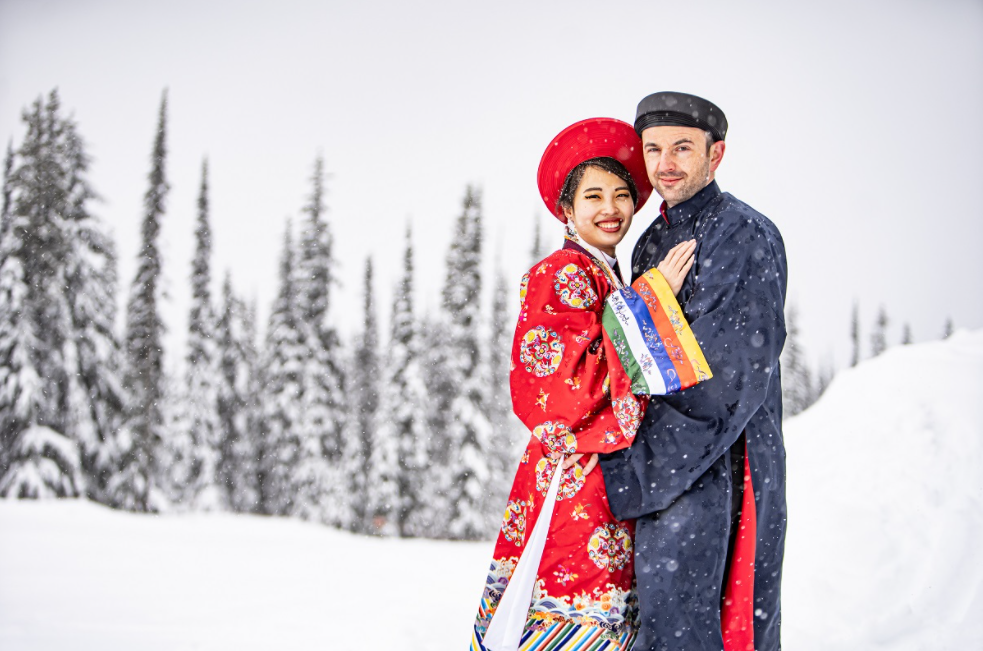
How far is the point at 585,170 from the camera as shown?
2957 mm

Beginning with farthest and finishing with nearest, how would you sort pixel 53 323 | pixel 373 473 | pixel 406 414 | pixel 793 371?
pixel 793 371 < pixel 373 473 < pixel 406 414 < pixel 53 323

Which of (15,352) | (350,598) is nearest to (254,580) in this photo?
(350,598)

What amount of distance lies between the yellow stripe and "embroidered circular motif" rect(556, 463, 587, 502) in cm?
61

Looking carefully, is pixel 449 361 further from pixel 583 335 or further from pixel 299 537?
pixel 583 335

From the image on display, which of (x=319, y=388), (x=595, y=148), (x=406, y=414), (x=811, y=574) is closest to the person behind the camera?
(x=595, y=148)

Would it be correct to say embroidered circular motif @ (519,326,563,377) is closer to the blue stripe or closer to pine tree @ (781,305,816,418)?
the blue stripe

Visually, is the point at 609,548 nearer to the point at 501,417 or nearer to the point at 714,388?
the point at 714,388

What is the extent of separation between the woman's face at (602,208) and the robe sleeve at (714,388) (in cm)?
43

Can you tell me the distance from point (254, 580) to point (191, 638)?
309 cm

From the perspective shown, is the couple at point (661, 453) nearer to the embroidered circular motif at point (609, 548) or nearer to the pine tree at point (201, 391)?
the embroidered circular motif at point (609, 548)

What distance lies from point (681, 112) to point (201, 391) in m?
26.3

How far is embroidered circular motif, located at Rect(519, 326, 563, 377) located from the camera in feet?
8.63

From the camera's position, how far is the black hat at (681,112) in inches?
109

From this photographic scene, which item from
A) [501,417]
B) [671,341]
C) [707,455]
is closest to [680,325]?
[671,341]
